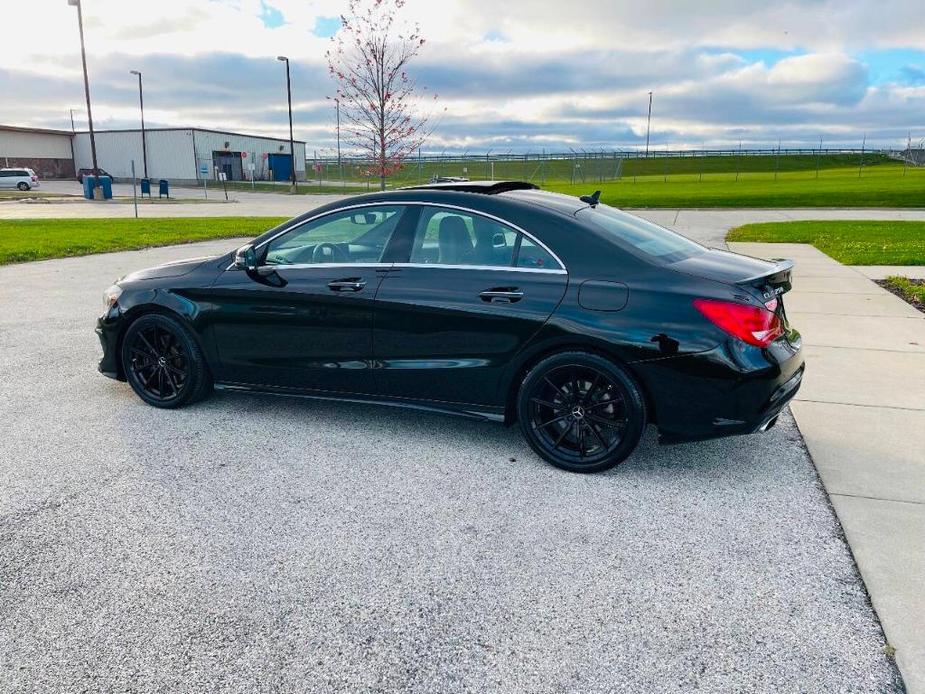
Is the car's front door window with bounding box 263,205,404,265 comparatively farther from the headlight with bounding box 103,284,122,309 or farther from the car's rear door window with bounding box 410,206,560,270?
the headlight with bounding box 103,284,122,309

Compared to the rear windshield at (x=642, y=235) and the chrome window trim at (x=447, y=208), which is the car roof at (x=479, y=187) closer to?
the chrome window trim at (x=447, y=208)

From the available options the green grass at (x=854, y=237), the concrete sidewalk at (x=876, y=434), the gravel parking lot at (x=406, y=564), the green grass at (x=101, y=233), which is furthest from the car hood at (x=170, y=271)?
the green grass at (x=854, y=237)

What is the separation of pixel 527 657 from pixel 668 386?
1794mm

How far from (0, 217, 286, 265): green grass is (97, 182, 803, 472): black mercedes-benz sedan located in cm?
1003

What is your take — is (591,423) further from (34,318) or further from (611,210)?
(34,318)

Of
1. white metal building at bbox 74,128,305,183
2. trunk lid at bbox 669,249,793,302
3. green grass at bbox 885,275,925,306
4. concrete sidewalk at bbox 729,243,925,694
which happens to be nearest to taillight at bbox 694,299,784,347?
trunk lid at bbox 669,249,793,302

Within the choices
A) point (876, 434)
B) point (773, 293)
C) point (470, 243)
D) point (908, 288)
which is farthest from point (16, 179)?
point (876, 434)

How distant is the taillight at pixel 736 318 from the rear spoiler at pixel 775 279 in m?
0.15

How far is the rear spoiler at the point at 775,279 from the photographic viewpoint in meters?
3.97

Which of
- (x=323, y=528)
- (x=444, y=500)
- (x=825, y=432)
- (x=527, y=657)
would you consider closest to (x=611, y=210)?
(x=825, y=432)

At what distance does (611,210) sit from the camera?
5016 mm

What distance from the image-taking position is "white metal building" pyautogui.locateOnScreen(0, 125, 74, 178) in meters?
61.5

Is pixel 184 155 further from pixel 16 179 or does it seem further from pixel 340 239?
pixel 340 239

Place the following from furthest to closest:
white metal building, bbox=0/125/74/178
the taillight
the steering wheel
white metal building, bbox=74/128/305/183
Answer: white metal building, bbox=0/125/74/178 < white metal building, bbox=74/128/305/183 < the steering wheel < the taillight
